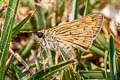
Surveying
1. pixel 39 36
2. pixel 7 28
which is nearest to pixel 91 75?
pixel 39 36

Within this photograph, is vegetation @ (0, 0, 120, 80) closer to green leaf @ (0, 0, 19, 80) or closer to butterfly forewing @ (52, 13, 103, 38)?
green leaf @ (0, 0, 19, 80)

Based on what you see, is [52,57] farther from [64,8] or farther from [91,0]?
[91,0]

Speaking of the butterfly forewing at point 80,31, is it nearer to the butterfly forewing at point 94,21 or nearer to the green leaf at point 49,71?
the butterfly forewing at point 94,21

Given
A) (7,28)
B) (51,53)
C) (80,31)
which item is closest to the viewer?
(7,28)

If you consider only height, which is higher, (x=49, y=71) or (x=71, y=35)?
(x=71, y=35)

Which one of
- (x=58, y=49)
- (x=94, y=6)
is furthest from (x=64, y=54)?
(x=94, y=6)

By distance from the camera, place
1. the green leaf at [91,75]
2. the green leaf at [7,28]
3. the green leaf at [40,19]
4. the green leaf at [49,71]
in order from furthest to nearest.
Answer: the green leaf at [40,19] < the green leaf at [91,75] < the green leaf at [49,71] < the green leaf at [7,28]

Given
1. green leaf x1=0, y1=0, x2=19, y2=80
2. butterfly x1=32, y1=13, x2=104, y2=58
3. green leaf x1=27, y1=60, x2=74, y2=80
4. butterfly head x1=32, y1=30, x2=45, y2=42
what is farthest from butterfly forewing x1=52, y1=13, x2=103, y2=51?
green leaf x1=0, y1=0, x2=19, y2=80

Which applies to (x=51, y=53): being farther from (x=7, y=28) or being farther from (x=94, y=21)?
(x=7, y=28)

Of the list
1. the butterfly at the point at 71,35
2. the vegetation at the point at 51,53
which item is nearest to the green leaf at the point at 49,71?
the vegetation at the point at 51,53
